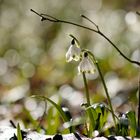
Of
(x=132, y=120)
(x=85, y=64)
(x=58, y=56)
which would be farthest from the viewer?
(x=58, y=56)

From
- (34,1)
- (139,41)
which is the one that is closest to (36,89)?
(139,41)

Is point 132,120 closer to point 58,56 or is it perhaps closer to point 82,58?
point 82,58

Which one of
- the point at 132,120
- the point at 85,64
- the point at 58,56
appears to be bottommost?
the point at 132,120

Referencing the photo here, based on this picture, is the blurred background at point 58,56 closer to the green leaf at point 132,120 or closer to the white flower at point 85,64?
the white flower at point 85,64

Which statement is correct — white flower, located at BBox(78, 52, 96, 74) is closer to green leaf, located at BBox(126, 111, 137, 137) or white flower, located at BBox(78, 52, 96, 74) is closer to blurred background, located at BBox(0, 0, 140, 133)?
green leaf, located at BBox(126, 111, 137, 137)

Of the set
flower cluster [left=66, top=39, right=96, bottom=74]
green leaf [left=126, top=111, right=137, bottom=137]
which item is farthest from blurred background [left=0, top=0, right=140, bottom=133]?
green leaf [left=126, top=111, right=137, bottom=137]

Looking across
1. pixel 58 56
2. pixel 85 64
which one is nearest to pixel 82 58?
pixel 85 64

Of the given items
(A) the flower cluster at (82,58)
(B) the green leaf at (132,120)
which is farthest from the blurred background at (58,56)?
(B) the green leaf at (132,120)
